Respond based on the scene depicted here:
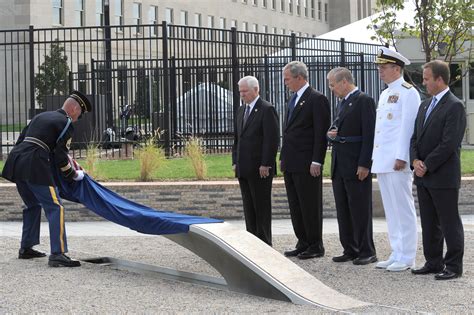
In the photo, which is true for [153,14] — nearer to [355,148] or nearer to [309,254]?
[309,254]

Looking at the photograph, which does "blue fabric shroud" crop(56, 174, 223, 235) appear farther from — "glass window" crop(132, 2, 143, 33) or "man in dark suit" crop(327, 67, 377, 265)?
"glass window" crop(132, 2, 143, 33)

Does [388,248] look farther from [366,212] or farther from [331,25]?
[331,25]

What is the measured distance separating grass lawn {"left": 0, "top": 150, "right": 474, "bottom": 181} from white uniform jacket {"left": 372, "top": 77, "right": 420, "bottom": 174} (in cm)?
577

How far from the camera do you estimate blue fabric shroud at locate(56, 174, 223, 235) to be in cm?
929

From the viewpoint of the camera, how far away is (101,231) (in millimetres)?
13492

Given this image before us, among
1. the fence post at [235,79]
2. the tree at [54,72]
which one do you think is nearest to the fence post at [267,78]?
the fence post at [235,79]

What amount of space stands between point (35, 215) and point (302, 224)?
294 cm

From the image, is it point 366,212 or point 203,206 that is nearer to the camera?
point 366,212

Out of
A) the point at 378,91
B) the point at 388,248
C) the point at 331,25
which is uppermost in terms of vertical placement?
the point at 331,25

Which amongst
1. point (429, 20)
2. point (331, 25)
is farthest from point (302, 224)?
point (331, 25)

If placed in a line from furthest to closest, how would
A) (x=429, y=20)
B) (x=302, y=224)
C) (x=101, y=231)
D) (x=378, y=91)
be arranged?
1. (x=378, y=91)
2. (x=429, y=20)
3. (x=101, y=231)
4. (x=302, y=224)

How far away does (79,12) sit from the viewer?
182 feet

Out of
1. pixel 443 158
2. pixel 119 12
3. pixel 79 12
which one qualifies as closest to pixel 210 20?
pixel 119 12

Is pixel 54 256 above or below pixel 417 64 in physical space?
below
